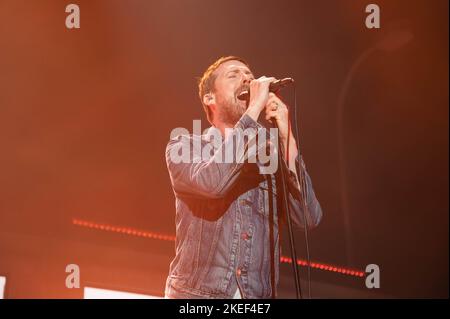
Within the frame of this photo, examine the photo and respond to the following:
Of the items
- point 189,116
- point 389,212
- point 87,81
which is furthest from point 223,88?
point 389,212

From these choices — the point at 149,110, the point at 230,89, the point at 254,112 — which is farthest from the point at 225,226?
the point at 149,110

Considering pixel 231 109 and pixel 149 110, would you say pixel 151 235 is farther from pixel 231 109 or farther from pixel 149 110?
pixel 231 109

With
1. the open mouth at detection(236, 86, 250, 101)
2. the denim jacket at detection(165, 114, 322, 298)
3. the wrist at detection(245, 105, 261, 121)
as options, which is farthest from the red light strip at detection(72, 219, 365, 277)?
the wrist at detection(245, 105, 261, 121)

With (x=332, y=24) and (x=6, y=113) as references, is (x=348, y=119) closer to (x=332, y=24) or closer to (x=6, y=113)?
(x=332, y=24)

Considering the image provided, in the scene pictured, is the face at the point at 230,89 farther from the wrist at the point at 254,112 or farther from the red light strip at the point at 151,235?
the red light strip at the point at 151,235

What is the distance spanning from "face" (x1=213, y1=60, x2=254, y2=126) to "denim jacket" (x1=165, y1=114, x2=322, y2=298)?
0.20 meters

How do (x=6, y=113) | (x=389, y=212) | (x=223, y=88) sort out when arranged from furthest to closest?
(x=389, y=212) → (x=6, y=113) → (x=223, y=88)

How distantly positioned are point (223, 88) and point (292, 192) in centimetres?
47

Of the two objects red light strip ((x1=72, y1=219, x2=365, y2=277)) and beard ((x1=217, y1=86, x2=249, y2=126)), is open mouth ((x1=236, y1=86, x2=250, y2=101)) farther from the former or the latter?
red light strip ((x1=72, y1=219, x2=365, y2=277))

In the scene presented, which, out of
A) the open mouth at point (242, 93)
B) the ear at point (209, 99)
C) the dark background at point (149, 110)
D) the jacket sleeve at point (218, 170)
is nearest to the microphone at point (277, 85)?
the open mouth at point (242, 93)

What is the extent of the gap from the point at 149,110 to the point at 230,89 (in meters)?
0.60

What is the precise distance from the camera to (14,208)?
7.65 feet

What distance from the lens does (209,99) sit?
206cm

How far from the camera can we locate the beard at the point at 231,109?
1.94 meters
